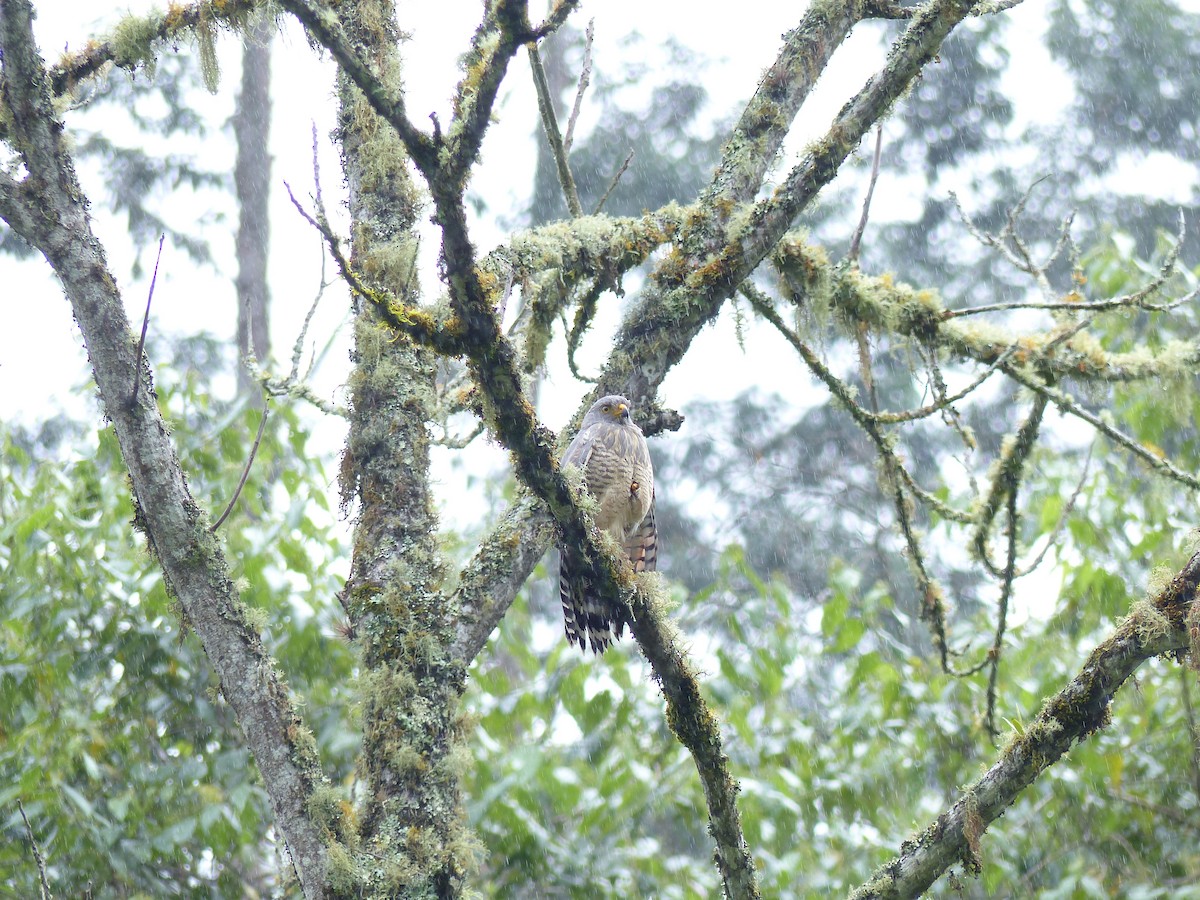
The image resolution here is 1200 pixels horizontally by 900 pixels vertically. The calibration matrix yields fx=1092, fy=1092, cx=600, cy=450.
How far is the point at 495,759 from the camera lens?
466cm

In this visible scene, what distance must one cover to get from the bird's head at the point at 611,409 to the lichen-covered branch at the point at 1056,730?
5.10 feet

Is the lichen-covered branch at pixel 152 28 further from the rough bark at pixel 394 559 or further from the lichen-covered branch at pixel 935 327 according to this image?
the lichen-covered branch at pixel 935 327

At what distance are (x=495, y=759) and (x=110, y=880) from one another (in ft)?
5.13

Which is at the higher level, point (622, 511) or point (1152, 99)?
point (1152, 99)

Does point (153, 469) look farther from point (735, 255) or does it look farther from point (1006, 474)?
point (1006, 474)

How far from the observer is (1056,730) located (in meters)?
2.52

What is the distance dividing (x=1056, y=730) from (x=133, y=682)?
3.61m

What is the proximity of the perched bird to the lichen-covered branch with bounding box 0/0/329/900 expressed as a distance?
1249 mm

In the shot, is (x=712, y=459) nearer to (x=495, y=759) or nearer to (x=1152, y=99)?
(x=1152, y=99)

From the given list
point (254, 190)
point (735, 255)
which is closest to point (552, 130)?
point (735, 255)

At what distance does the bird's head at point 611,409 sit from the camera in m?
3.56

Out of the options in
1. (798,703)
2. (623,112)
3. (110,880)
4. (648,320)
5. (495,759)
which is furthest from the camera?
(623,112)

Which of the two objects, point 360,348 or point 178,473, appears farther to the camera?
point 360,348

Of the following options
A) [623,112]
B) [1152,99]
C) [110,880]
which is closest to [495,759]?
[110,880]
